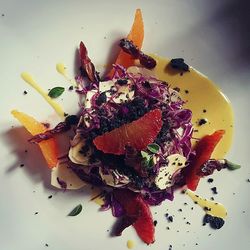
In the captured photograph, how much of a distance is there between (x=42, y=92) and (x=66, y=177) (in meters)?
0.40

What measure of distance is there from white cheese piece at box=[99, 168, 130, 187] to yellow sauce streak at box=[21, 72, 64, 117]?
340mm

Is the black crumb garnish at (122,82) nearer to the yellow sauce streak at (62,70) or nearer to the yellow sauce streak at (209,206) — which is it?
the yellow sauce streak at (62,70)

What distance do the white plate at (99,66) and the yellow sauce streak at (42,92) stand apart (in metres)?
0.02

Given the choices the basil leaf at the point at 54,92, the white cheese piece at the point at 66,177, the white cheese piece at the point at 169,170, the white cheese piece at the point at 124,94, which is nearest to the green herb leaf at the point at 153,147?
the white cheese piece at the point at 169,170

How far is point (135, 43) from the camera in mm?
2465

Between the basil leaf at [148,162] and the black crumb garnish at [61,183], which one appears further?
the black crumb garnish at [61,183]

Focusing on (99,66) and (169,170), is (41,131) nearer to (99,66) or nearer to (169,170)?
(99,66)

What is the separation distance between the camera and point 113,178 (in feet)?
7.60

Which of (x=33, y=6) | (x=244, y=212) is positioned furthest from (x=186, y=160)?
(x=33, y=6)

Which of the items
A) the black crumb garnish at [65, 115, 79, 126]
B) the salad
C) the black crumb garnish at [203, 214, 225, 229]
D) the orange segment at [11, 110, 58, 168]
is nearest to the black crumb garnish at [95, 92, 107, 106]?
the salad

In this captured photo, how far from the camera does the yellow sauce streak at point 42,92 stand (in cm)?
239

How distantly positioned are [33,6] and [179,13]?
681mm

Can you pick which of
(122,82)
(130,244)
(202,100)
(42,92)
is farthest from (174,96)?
(130,244)

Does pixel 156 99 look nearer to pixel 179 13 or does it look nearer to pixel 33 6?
pixel 179 13
